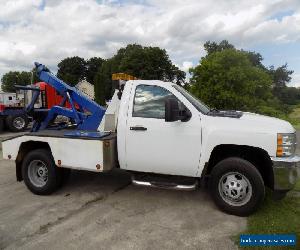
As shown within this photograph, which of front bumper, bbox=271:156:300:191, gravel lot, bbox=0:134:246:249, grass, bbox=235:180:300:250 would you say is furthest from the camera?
front bumper, bbox=271:156:300:191

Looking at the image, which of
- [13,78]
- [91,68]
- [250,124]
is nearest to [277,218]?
[250,124]

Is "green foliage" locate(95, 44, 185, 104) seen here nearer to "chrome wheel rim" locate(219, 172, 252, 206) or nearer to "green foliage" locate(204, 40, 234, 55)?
"green foliage" locate(204, 40, 234, 55)

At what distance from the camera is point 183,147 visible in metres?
5.38

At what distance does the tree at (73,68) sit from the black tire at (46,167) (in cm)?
7501

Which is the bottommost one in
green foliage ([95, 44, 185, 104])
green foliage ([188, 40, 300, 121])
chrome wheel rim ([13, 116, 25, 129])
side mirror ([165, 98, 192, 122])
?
chrome wheel rim ([13, 116, 25, 129])

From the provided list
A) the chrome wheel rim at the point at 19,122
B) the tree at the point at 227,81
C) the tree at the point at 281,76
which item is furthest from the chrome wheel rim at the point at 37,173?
the tree at the point at 281,76

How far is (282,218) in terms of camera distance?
16.5 feet

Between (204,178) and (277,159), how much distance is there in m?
1.20

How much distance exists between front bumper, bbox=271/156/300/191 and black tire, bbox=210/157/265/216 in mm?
228

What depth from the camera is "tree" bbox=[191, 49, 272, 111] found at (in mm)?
21625

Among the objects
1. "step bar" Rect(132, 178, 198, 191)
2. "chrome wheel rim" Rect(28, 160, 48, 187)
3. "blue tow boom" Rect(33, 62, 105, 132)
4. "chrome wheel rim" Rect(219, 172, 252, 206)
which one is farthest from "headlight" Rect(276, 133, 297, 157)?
"chrome wheel rim" Rect(28, 160, 48, 187)

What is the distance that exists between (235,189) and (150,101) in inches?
76.3

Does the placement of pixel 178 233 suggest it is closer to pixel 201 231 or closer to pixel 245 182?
pixel 201 231

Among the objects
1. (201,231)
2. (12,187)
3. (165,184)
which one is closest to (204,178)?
(165,184)
